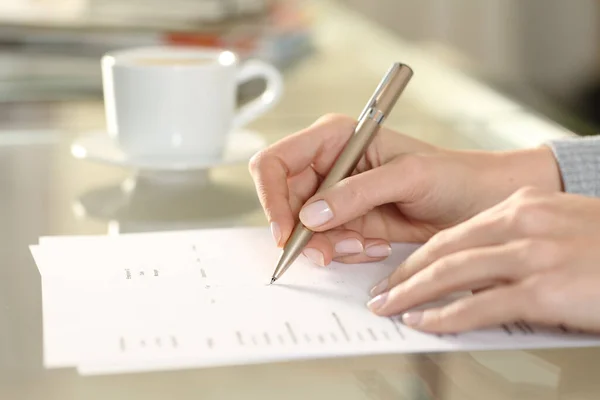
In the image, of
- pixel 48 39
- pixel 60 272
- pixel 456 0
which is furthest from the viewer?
pixel 456 0

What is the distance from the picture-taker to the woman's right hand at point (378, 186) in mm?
681

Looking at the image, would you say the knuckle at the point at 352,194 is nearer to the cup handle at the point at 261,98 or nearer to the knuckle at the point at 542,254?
the knuckle at the point at 542,254

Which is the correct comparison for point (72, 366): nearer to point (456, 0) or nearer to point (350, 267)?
point (350, 267)

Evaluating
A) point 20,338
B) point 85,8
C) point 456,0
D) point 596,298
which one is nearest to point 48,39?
point 85,8

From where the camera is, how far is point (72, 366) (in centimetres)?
51

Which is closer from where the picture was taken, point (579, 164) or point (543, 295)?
point (543, 295)

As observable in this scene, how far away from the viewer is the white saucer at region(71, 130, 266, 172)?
35.9 inches

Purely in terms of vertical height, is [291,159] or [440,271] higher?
[291,159]

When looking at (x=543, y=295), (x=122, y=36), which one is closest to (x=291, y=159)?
(x=543, y=295)

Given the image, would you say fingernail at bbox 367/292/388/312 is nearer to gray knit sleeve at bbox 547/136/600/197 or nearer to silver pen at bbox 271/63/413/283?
silver pen at bbox 271/63/413/283

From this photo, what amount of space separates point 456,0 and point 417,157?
255 cm

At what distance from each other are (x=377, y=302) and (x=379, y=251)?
11cm

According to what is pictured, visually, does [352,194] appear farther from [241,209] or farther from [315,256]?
[241,209]

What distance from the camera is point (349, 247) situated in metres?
0.69
